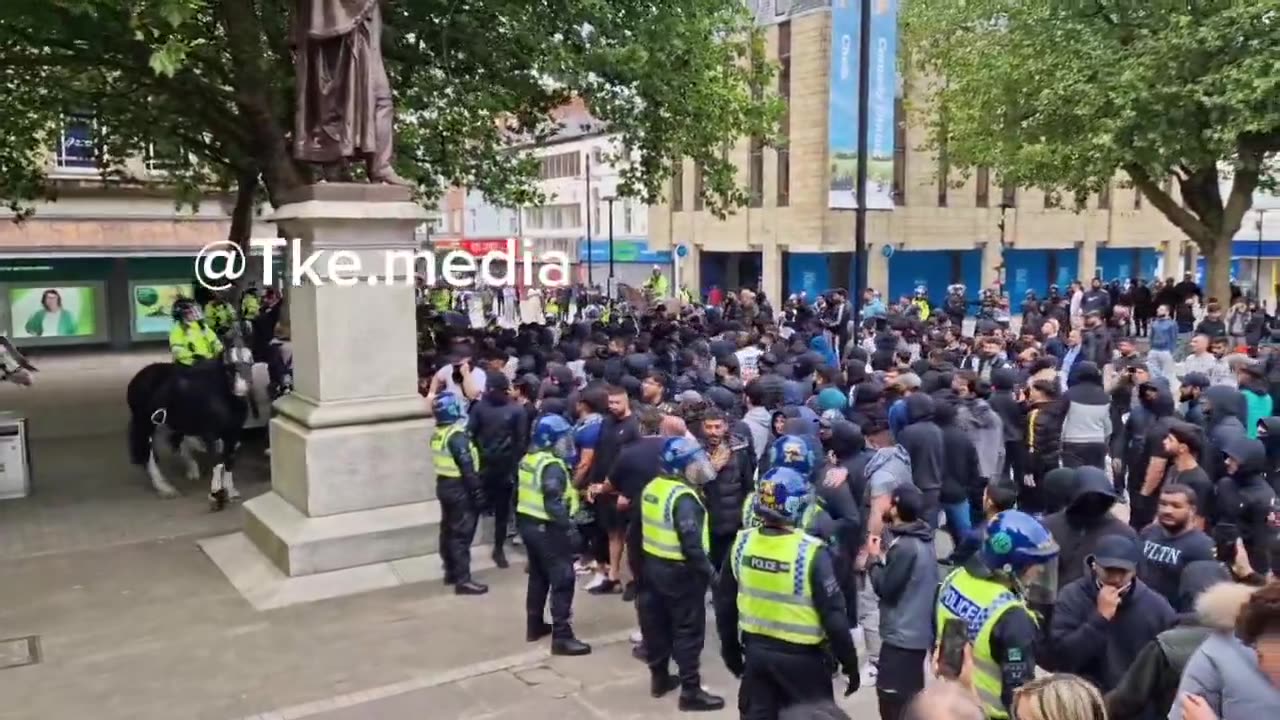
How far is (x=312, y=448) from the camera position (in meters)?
8.95

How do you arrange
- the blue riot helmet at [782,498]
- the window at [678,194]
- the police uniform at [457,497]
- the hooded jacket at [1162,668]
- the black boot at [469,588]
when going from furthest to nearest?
the window at [678,194] < the black boot at [469,588] < the police uniform at [457,497] < the blue riot helmet at [782,498] < the hooded jacket at [1162,668]

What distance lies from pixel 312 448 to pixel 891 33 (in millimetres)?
21265

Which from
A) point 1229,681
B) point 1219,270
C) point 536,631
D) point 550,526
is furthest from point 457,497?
point 1219,270

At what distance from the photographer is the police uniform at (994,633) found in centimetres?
429

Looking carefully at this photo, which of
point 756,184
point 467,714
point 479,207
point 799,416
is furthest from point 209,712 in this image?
point 479,207

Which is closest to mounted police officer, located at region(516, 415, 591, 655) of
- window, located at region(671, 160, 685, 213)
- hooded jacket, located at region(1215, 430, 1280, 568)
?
hooded jacket, located at region(1215, 430, 1280, 568)

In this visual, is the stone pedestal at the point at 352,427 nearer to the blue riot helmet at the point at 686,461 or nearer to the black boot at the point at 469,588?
the black boot at the point at 469,588

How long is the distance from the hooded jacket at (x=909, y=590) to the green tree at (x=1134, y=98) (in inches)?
698

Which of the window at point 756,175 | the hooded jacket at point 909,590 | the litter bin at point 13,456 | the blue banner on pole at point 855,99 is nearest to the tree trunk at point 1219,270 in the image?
the blue banner on pole at point 855,99

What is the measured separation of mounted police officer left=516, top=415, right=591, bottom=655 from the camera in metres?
7.21

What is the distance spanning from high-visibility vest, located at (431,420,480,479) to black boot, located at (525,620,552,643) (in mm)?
1414

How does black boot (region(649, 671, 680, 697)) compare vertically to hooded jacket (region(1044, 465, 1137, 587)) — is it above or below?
below

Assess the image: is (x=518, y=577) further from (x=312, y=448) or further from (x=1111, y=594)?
(x=1111, y=594)

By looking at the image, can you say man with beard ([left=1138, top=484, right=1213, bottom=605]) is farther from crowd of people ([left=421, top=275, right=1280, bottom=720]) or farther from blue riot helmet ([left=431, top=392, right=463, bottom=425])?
blue riot helmet ([left=431, top=392, right=463, bottom=425])
